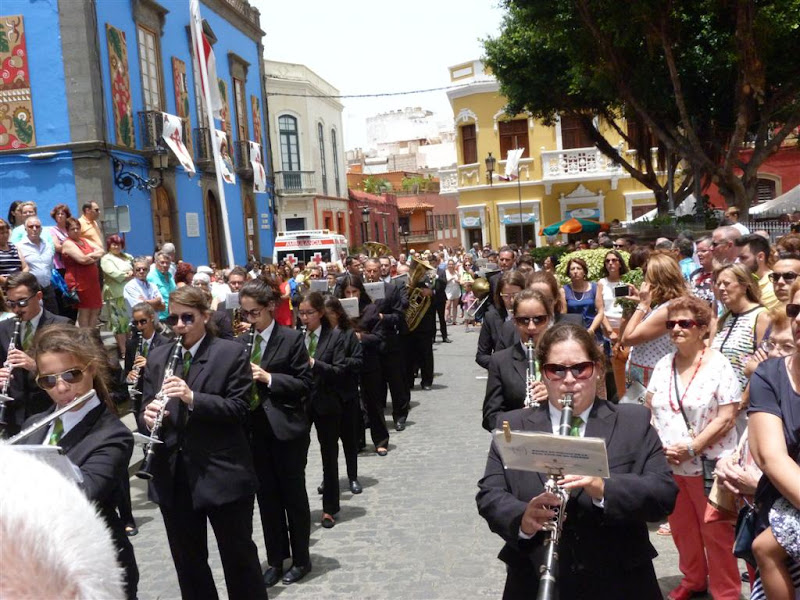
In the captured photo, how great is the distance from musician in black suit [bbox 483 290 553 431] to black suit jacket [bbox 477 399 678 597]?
162cm

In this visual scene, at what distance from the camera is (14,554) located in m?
1.24

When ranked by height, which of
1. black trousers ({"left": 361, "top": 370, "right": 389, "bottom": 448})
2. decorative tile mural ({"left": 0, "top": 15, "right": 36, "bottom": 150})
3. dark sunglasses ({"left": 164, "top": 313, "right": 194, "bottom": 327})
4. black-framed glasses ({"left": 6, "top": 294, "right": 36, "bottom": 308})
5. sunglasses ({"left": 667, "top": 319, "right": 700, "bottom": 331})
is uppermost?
decorative tile mural ({"left": 0, "top": 15, "right": 36, "bottom": 150})

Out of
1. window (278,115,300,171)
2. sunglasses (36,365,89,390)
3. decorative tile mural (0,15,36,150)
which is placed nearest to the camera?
sunglasses (36,365,89,390)

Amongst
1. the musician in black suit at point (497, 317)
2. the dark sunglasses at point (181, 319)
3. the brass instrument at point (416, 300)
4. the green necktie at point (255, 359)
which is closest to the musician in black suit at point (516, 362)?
the musician in black suit at point (497, 317)

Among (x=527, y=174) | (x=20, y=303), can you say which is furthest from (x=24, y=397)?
(x=527, y=174)

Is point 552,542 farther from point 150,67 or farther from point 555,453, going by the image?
point 150,67

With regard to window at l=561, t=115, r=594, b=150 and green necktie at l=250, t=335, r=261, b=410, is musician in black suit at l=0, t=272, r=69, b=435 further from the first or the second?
window at l=561, t=115, r=594, b=150

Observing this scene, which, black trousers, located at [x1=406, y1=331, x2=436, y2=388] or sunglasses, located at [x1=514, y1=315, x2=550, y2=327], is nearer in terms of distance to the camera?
sunglasses, located at [x1=514, y1=315, x2=550, y2=327]

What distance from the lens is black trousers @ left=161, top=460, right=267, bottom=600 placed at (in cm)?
458

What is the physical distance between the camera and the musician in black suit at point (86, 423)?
3.82 metres

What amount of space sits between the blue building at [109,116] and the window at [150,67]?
0.03 metres

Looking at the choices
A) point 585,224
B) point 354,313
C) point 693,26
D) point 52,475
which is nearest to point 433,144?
point 585,224

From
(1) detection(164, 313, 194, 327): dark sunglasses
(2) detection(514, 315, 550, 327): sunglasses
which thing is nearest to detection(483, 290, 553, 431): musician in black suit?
(2) detection(514, 315, 550, 327): sunglasses

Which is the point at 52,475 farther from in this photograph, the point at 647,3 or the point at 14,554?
the point at 647,3
